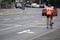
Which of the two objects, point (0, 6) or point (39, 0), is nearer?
point (0, 6)

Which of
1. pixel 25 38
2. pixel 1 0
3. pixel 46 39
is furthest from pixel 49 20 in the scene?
pixel 1 0

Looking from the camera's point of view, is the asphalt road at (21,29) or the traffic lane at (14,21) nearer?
the asphalt road at (21,29)

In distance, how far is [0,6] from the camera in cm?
6594

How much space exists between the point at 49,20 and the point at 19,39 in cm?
696

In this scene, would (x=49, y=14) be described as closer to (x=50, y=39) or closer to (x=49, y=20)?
(x=49, y=20)

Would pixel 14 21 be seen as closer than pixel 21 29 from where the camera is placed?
No

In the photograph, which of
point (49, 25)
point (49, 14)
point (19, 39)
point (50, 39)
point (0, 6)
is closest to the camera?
point (50, 39)

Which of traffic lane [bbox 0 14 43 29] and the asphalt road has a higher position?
the asphalt road

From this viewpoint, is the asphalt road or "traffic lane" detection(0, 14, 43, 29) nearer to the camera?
the asphalt road

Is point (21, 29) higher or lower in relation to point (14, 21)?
higher

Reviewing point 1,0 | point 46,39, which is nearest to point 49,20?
point 46,39

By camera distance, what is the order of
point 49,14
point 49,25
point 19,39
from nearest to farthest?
point 19,39 < point 49,14 < point 49,25

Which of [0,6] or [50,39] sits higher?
[50,39]

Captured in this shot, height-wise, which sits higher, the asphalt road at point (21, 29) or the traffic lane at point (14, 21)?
the asphalt road at point (21, 29)
